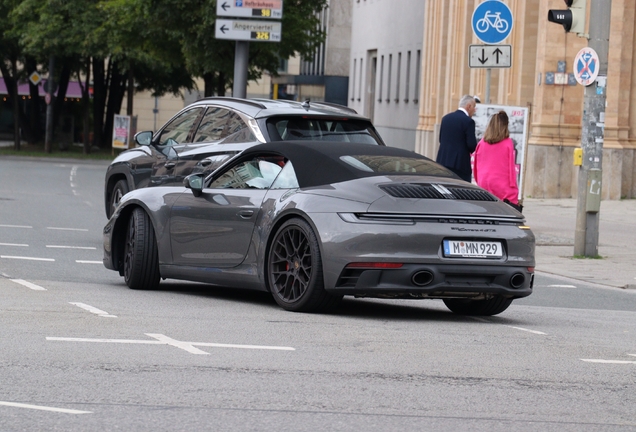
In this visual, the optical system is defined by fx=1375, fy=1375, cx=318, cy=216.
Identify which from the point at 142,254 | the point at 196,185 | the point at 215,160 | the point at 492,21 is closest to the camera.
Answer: the point at 196,185

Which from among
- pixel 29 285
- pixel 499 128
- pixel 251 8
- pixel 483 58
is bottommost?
pixel 29 285

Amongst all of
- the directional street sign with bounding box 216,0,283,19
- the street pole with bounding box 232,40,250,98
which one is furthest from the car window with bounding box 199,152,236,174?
the street pole with bounding box 232,40,250,98

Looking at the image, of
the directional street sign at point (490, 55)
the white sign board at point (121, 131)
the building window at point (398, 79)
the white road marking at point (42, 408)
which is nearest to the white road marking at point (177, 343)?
the white road marking at point (42, 408)

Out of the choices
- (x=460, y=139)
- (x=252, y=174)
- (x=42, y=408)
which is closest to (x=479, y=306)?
(x=252, y=174)

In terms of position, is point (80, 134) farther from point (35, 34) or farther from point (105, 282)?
point (105, 282)

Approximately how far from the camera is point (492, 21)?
59.6 ft

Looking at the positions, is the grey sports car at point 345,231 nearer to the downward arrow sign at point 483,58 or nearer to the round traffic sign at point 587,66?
the round traffic sign at point 587,66

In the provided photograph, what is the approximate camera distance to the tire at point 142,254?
11.0 m

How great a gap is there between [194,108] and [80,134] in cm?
7236

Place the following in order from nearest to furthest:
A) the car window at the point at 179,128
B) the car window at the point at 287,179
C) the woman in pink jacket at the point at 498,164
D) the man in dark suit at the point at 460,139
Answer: the car window at the point at 287,179 → the car window at the point at 179,128 → the woman in pink jacket at the point at 498,164 → the man in dark suit at the point at 460,139

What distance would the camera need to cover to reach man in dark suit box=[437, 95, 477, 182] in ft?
55.3

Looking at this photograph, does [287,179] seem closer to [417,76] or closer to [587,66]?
[587,66]

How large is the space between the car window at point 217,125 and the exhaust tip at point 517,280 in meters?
4.49

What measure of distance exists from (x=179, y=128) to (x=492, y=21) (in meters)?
5.44
